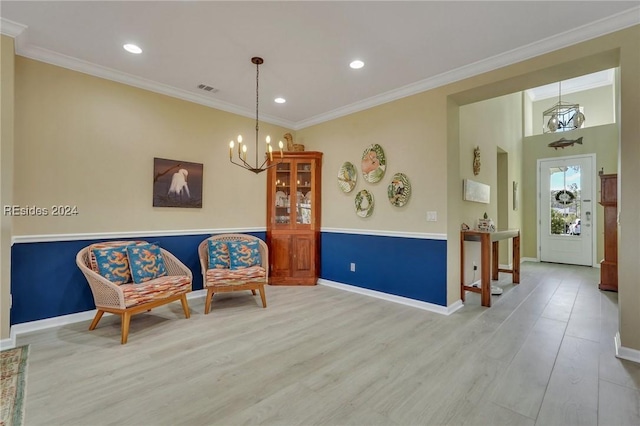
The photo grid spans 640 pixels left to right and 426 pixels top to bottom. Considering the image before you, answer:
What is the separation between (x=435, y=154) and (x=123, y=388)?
3808 mm

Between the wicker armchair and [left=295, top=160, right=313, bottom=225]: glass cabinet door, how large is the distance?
7.23 feet

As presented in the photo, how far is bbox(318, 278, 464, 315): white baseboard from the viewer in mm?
3568

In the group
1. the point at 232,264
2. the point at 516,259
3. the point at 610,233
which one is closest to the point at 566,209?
the point at 610,233

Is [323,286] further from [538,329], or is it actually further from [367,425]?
[367,425]

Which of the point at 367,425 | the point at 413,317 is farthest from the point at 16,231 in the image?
the point at 413,317

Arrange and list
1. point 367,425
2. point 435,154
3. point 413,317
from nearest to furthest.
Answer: point 367,425 → point 413,317 → point 435,154

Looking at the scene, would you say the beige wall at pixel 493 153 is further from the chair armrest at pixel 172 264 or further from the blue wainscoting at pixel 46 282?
the blue wainscoting at pixel 46 282

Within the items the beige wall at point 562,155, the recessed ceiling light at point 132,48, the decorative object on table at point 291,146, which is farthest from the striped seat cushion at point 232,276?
the beige wall at point 562,155

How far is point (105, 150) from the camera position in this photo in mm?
3457

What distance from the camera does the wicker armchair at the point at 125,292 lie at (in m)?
2.74

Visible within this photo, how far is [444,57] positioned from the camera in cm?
313

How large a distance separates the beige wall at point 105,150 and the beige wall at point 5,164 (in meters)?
0.40

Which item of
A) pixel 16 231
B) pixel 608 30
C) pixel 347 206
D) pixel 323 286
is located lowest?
pixel 323 286

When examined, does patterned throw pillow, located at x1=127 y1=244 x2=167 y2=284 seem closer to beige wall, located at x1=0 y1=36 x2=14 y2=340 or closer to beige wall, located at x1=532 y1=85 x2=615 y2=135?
beige wall, located at x1=0 y1=36 x2=14 y2=340
